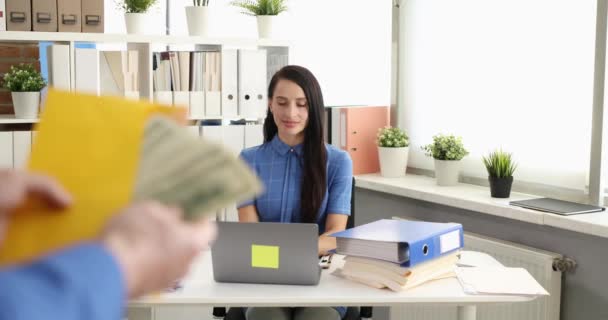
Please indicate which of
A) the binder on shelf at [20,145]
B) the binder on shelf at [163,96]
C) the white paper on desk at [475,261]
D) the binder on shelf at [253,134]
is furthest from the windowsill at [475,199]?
the binder on shelf at [20,145]

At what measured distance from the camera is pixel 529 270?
10.00ft

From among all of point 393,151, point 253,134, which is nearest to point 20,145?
point 253,134

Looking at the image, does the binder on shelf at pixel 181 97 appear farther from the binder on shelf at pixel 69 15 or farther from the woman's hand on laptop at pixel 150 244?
the woman's hand on laptop at pixel 150 244

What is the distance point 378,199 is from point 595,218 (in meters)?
1.39

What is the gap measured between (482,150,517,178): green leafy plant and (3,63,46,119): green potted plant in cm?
216

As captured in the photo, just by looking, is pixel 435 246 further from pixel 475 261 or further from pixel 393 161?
pixel 393 161

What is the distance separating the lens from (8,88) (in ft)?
12.0

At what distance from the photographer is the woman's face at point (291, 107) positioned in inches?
110

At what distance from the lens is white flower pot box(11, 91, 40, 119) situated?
11.8 ft

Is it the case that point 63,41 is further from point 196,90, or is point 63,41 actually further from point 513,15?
point 513,15

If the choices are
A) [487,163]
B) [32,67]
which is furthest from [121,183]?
[32,67]

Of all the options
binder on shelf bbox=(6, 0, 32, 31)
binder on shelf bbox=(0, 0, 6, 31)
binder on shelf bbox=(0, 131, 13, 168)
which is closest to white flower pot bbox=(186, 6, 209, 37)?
binder on shelf bbox=(6, 0, 32, 31)

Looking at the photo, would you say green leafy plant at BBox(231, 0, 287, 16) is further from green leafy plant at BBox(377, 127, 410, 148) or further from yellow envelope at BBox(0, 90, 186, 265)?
yellow envelope at BBox(0, 90, 186, 265)

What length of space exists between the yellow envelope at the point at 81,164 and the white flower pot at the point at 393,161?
3.25 meters
